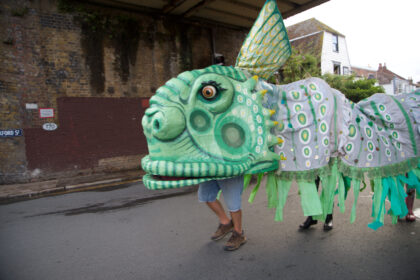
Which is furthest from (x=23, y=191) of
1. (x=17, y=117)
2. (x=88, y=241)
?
(x=88, y=241)

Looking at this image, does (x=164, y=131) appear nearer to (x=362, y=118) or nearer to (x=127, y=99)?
(x=362, y=118)

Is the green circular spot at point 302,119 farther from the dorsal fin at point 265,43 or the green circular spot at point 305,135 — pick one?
the dorsal fin at point 265,43

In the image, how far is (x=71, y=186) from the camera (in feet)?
21.4

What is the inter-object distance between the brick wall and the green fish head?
6606 millimetres

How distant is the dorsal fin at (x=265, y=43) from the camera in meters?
2.16

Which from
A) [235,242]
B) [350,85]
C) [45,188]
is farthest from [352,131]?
[350,85]

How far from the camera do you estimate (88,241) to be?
3139 mm

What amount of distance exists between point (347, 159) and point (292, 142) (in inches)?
18.4

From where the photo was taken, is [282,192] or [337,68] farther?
[337,68]

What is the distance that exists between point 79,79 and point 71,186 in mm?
3100

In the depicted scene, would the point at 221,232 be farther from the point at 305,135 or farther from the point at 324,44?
the point at 324,44

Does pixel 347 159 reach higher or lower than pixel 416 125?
lower

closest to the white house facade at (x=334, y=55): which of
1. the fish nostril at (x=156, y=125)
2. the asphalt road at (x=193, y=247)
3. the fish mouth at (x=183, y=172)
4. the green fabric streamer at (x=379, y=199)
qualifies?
the asphalt road at (x=193, y=247)

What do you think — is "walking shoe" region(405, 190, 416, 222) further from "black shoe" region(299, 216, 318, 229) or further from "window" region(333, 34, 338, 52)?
"window" region(333, 34, 338, 52)
